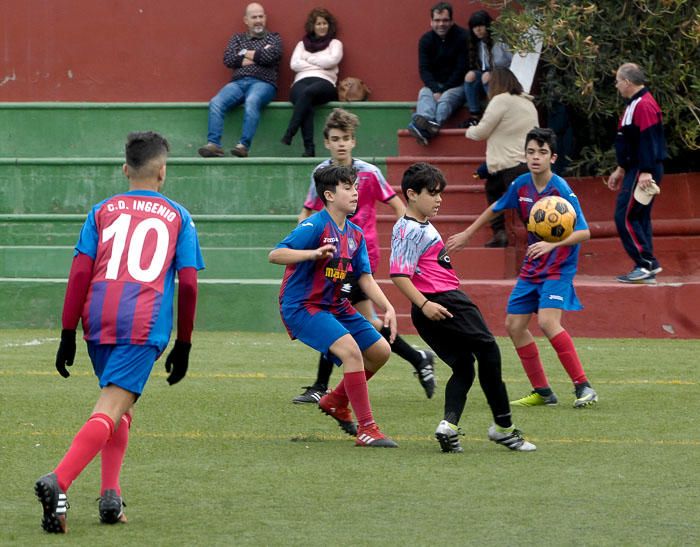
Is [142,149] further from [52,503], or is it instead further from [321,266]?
[321,266]

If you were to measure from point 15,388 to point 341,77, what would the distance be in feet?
26.3

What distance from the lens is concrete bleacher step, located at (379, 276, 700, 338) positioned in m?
12.0

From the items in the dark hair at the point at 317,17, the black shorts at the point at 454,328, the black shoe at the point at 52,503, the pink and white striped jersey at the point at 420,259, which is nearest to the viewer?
the black shoe at the point at 52,503

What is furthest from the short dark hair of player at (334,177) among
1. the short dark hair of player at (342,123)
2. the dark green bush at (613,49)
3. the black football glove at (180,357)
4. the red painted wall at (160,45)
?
the red painted wall at (160,45)

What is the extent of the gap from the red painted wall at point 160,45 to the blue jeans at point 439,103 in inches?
47.2

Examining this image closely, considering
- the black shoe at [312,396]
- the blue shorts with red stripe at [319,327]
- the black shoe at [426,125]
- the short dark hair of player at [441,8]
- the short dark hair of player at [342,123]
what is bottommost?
the black shoe at [312,396]

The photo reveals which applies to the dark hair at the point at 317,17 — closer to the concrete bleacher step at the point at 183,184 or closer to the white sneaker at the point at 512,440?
the concrete bleacher step at the point at 183,184

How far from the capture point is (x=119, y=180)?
15.0 meters

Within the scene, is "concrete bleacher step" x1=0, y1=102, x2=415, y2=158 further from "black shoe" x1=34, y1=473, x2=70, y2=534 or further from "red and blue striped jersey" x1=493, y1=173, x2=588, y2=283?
"black shoe" x1=34, y1=473, x2=70, y2=534

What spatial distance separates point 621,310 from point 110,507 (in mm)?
7614

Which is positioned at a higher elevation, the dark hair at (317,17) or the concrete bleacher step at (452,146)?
the dark hair at (317,17)

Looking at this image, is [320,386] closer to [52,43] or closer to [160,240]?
[160,240]

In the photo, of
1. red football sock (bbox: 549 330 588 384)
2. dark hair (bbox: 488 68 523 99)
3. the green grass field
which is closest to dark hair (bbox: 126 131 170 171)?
the green grass field

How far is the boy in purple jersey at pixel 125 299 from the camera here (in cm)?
528
